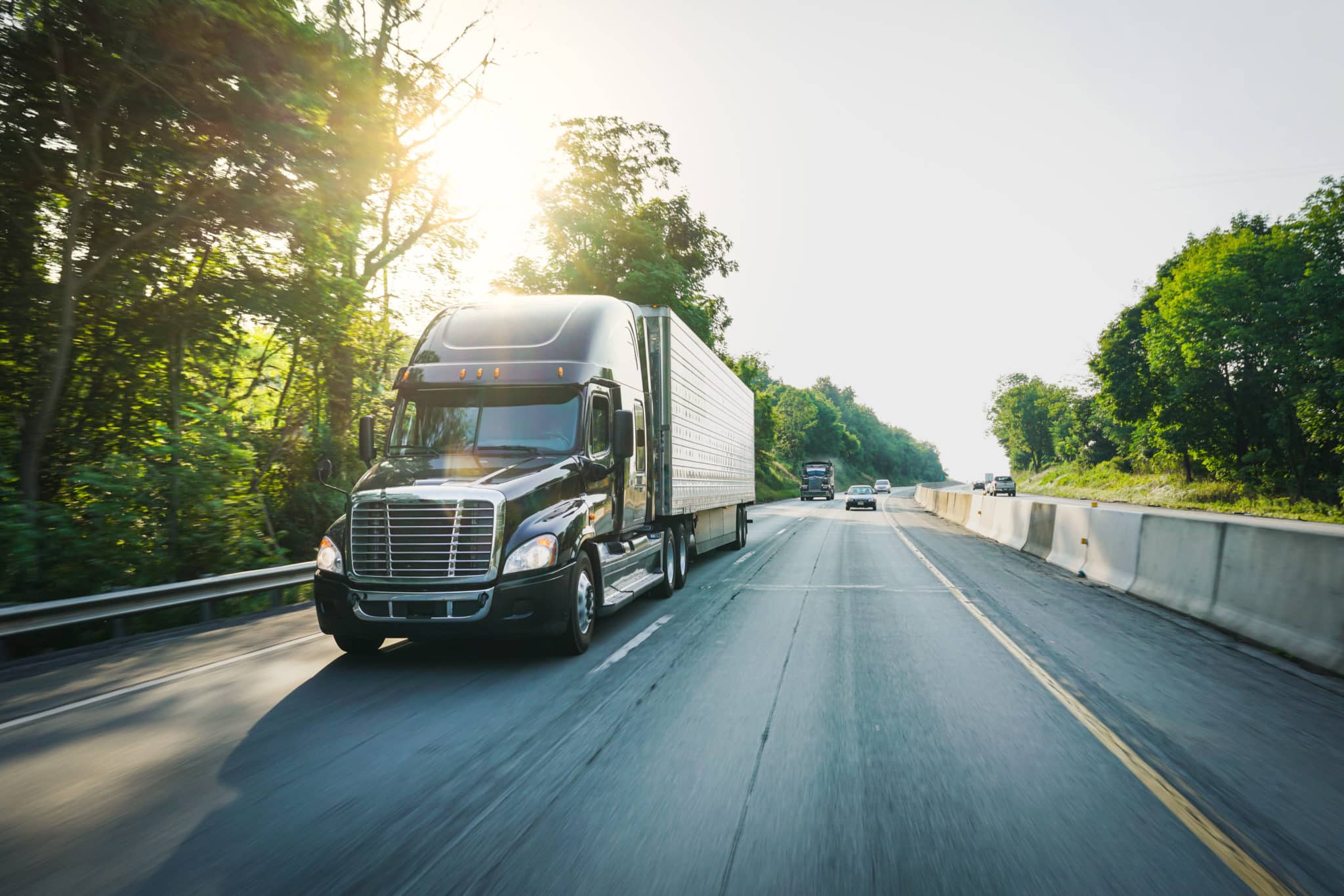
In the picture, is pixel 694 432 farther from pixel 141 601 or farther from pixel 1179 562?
pixel 141 601

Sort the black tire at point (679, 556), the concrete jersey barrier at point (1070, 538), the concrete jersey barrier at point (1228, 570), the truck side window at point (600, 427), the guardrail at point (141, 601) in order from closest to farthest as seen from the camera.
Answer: the concrete jersey barrier at point (1228, 570) → the guardrail at point (141, 601) → the truck side window at point (600, 427) → the black tire at point (679, 556) → the concrete jersey barrier at point (1070, 538)

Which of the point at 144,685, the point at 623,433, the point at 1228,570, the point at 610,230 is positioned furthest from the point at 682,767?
the point at 610,230

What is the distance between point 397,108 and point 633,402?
848cm

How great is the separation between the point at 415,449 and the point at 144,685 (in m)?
2.97

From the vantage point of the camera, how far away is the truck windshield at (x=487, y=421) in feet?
26.7

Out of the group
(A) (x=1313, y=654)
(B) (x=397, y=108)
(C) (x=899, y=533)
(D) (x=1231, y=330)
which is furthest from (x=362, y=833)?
(D) (x=1231, y=330)

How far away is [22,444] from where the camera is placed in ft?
33.6

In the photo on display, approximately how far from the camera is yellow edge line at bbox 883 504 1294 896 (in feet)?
10.7

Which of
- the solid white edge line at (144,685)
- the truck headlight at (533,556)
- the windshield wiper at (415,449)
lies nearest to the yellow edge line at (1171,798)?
the truck headlight at (533,556)

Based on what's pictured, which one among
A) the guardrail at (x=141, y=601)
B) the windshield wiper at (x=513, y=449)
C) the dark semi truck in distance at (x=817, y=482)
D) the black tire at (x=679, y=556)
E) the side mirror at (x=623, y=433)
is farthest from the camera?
the dark semi truck in distance at (x=817, y=482)

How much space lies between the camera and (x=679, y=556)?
40.8 ft

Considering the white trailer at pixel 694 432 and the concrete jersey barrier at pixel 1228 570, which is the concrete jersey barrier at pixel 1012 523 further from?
the white trailer at pixel 694 432

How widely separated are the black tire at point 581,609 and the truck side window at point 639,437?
222 centimetres

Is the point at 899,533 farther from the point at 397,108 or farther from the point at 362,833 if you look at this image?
the point at 362,833
